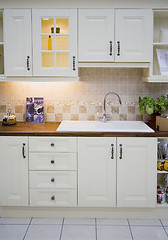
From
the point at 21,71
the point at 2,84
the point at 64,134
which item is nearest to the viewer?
the point at 64,134

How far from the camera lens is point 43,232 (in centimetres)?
267

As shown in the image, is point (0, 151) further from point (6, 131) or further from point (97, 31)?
point (97, 31)

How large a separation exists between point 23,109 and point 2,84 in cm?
35

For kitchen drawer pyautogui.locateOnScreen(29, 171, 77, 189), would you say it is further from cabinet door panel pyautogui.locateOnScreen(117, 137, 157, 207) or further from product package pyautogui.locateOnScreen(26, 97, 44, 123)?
product package pyautogui.locateOnScreen(26, 97, 44, 123)

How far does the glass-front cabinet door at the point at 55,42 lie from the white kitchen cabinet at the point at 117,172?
0.73m

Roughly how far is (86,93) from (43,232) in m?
1.46

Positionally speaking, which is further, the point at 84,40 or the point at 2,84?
the point at 2,84

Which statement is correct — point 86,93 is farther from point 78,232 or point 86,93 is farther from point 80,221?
point 78,232

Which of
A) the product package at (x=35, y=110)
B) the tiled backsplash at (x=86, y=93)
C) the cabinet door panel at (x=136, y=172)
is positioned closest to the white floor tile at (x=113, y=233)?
the cabinet door panel at (x=136, y=172)

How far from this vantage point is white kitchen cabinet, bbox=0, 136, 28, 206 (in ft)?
9.28

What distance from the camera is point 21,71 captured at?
297cm

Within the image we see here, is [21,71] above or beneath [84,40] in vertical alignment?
beneath

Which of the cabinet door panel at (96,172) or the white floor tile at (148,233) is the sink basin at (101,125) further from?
the white floor tile at (148,233)

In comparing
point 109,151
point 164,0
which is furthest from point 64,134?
point 164,0
